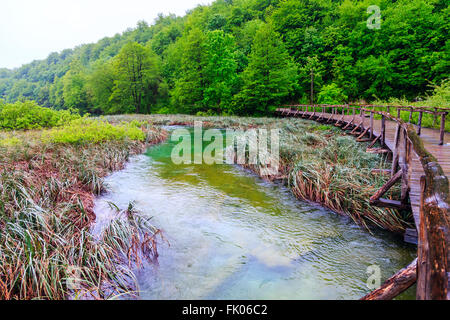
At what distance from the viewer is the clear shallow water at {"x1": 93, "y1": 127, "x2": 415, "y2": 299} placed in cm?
362

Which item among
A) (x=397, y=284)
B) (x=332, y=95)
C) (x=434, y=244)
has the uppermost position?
(x=332, y=95)

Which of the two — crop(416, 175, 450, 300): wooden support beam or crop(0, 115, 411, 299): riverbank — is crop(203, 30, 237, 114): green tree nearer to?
crop(0, 115, 411, 299): riverbank

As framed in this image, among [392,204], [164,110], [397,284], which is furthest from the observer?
[164,110]

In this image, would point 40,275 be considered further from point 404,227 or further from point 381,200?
point 404,227

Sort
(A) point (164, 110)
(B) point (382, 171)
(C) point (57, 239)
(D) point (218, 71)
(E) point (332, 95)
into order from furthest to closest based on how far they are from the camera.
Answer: (A) point (164, 110) → (D) point (218, 71) → (E) point (332, 95) → (B) point (382, 171) → (C) point (57, 239)

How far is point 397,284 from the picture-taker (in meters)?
2.21

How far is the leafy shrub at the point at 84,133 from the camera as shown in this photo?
35.0ft

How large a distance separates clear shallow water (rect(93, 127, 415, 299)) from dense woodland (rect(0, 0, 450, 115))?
2386cm

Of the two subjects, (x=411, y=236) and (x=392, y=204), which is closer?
(x=411, y=236)

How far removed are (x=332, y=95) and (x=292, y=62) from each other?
27.2 feet

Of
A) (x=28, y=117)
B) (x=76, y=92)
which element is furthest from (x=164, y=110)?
(x=28, y=117)

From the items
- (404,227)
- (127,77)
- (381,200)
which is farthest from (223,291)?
(127,77)

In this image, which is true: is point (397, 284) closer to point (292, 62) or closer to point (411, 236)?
point (411, 236)
